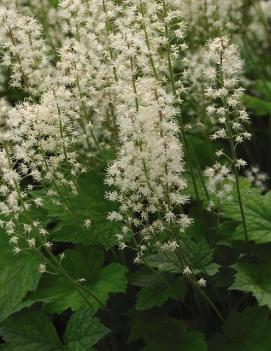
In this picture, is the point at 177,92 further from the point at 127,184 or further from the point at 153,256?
the point at 153,256

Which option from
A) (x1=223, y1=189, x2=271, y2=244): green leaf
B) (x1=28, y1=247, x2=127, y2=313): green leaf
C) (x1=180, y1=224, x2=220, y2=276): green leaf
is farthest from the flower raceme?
(x1=223, y1=189, x2=271, y2=244): green leaf

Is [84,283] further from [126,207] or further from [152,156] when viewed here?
[152,156]

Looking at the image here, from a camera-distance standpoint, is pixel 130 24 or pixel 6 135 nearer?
pixel 6 135

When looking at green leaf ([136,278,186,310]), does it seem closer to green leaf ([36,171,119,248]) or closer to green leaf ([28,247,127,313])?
green leaf ([28,247,127,313])

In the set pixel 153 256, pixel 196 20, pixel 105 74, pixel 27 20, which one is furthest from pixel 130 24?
pixel 196 20

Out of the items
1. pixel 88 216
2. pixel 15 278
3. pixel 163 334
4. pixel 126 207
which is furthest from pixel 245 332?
pixel 15 278
